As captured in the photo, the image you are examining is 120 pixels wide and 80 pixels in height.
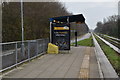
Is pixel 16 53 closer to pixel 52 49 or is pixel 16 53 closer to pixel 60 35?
pixel 52 49

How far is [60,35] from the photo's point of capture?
695 inches

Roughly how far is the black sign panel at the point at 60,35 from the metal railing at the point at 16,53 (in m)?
3.19

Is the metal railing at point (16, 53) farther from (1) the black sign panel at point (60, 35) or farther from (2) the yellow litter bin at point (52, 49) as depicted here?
(1) the black sign panel at point (60, 35)

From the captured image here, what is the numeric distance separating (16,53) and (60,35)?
7692mm

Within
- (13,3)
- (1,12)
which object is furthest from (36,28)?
(1,12)

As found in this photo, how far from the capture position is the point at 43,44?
55.3 ft

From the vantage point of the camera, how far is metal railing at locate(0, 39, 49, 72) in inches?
364

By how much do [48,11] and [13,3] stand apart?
5.08 meters

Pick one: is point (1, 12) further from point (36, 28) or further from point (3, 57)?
point (3, 57)

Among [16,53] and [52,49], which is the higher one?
[16,53]

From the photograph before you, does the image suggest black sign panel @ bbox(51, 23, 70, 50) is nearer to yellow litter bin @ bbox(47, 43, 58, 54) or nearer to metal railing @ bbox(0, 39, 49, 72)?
yellow litter bin @ bbox(47, 43, 58, 54)

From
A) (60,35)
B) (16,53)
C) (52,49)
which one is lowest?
(52,49)

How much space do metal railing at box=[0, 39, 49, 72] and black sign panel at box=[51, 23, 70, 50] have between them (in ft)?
10.5

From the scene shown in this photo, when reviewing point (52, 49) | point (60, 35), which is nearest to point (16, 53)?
point (52, 49)
